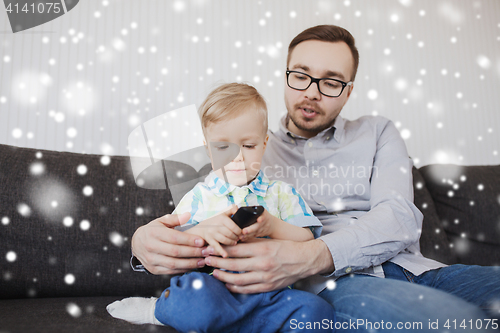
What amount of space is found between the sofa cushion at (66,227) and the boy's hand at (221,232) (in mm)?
481

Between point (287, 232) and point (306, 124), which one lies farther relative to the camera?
point (306, 124)

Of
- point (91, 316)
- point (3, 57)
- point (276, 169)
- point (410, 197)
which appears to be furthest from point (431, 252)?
point (3, 57)

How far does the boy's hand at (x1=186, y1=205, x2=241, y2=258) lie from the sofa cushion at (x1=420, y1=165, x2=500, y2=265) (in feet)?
4.02

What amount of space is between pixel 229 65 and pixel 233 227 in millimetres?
1625

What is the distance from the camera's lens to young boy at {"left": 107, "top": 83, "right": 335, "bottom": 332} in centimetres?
77

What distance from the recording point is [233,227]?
791 millimetres

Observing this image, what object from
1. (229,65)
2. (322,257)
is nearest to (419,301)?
(322,257)

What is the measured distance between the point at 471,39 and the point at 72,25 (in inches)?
115

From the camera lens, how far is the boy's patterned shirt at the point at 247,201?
1.00 m

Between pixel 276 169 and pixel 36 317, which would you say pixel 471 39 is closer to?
pixel 276 169

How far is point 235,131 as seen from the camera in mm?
976

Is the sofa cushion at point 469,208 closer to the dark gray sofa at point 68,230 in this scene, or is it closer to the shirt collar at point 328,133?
the shirt collar at point 328,133

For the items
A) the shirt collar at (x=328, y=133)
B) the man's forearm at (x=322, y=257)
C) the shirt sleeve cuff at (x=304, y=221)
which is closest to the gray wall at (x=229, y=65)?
the shirt collar at (x=328, y=133)

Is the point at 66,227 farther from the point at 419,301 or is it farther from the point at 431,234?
the point at 431,234
